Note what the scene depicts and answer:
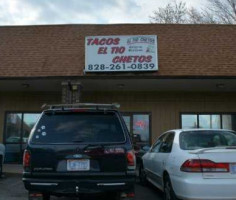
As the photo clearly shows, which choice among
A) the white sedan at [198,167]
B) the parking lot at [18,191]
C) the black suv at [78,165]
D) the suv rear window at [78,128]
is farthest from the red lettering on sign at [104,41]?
the black suv at [78,165]

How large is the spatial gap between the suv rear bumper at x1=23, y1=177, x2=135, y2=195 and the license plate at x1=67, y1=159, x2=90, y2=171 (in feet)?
0.55

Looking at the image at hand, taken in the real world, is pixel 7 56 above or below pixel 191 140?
above

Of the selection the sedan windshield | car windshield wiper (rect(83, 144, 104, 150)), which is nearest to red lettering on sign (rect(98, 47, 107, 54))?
the sedan windshield

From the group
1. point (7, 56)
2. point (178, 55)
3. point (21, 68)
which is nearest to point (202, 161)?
point (178, 55)

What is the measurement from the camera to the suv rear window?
5.89 meters

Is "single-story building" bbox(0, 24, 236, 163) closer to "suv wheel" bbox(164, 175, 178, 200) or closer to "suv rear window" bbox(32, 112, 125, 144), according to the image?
"suv wheel" bbox(164, 175, 178, 200)

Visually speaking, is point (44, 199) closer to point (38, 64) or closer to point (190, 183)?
point (190, 183)

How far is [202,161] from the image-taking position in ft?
20.0

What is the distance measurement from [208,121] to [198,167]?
981 centimetres

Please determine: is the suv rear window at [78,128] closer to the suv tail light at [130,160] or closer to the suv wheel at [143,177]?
the suv tail light at [130,160]

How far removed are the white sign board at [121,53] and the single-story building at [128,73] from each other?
0.11 ft

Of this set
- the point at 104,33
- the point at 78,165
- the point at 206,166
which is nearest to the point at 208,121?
the point at 104,33

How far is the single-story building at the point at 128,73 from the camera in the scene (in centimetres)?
1272

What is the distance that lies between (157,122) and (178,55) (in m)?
3.21
